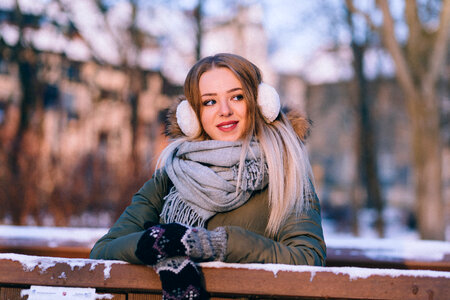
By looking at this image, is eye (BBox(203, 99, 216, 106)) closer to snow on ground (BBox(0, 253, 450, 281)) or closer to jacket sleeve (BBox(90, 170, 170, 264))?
jacket sleeve (BBox(90, 170, 170, 264))

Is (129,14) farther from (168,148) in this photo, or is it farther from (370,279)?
(370,279)

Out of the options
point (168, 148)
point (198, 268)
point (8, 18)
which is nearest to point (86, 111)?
point (8, 18)

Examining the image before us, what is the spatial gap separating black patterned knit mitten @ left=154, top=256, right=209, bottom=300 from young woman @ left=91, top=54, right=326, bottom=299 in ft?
0.07

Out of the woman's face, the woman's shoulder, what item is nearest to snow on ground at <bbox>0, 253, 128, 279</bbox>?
the woman's shoulder

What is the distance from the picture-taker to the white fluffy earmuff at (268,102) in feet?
6.98

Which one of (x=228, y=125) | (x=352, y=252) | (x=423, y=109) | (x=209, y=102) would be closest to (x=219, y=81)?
(x=209, y=102)

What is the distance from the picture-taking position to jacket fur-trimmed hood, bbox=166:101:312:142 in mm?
2221

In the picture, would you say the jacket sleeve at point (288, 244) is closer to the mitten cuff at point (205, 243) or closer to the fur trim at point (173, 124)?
the mitten cuff at point (205, 243)

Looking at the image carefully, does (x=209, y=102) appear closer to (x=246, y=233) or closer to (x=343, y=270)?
(x=246, y=233)

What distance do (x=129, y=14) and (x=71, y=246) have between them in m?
9.48

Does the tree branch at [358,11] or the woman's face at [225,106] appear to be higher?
the tree branch at [358,11]

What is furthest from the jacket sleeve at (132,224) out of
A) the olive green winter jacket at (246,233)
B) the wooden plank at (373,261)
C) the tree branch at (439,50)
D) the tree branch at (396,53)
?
the tree branch at (439,50)

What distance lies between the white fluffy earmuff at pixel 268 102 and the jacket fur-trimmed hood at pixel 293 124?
0.13m

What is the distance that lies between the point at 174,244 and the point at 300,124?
1.05m
